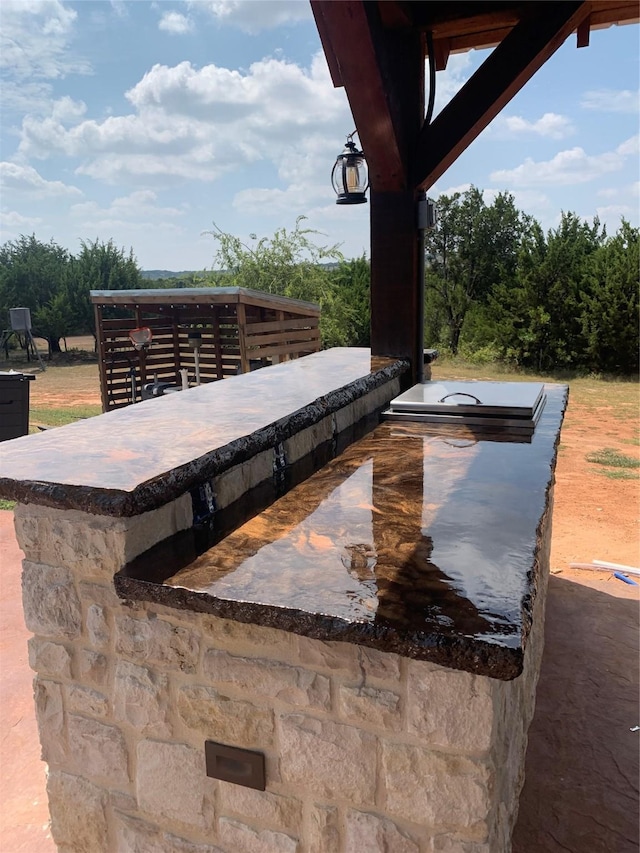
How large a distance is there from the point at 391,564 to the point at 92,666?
2.89 ft

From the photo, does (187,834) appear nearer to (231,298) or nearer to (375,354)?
(375,354)

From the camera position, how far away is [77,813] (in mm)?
1938

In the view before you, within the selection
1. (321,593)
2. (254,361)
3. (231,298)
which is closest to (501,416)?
(321,593)

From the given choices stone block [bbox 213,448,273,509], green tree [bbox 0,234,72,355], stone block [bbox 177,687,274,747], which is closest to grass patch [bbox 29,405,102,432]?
stone block [bbox 213,448,273,509]

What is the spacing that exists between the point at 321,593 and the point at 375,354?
9.77ft

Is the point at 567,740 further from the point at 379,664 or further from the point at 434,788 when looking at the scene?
the point at 379,664

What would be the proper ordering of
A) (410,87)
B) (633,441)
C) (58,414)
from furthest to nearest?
(58,414)
(633,441)
(410,87)

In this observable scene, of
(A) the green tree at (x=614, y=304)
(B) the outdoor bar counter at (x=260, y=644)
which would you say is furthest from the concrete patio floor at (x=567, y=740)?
(A) the green tree at (x=614, y=304)

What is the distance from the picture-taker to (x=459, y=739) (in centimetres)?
141

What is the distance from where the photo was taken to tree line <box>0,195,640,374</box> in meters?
15.5

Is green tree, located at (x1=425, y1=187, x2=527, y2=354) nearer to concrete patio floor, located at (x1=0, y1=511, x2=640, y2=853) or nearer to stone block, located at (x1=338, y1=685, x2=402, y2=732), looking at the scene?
concrete patio floor, located at (x1=0, y1=511, x2=640, y2=853)

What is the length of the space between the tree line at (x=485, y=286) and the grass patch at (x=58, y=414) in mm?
7548

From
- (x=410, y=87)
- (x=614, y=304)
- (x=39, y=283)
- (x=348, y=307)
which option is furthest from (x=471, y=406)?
(x=39, y=283)

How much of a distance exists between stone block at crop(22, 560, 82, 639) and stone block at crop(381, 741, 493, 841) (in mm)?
903
